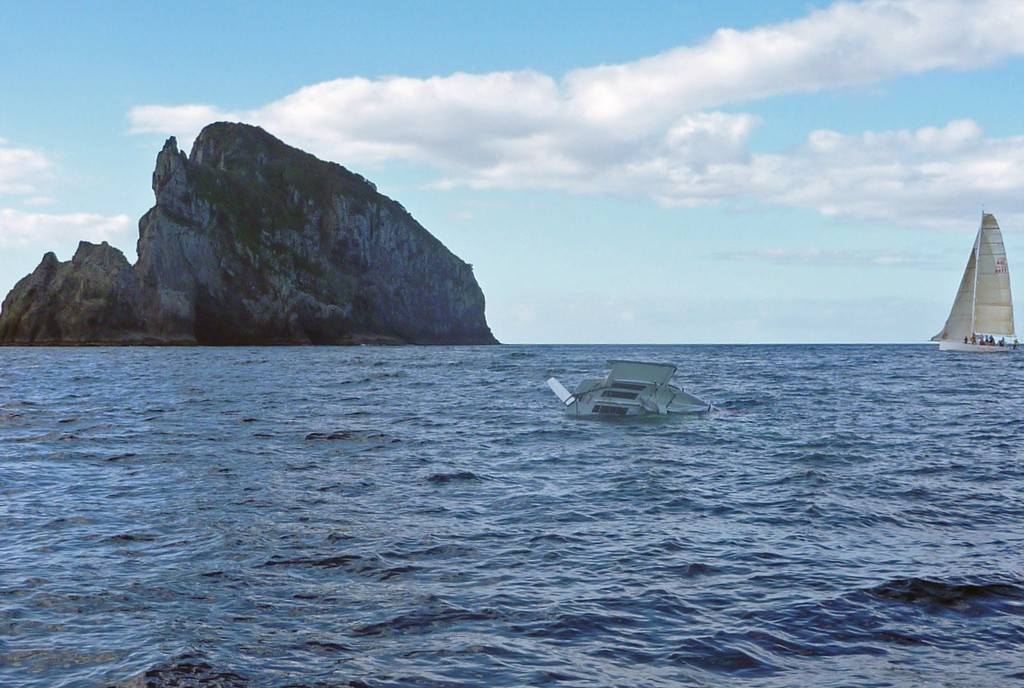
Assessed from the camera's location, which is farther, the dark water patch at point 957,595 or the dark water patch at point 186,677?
the dark water patch at point 957,595

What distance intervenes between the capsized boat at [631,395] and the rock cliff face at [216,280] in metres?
134

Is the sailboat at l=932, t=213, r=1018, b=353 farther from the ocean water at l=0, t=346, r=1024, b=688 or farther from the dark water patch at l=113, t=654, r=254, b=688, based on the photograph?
the dark water patch at l=113, t=654, r=254, b=688

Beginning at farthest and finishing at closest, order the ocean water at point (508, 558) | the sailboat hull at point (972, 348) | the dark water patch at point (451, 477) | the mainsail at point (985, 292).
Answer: the sailboat hull at point (972, 348) < the mainsail at point (985, 292) < the dark water patch at point (451, 477) < the ocean water at point (508, 558)

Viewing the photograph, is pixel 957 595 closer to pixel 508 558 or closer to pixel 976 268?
pixel 508 558

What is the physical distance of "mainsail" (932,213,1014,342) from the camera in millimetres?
87831

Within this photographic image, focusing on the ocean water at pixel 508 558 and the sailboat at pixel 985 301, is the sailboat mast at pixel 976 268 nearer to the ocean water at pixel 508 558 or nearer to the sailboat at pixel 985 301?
the sailboat at pixel 985 301

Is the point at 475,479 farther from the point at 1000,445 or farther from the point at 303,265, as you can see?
the point at 303,265

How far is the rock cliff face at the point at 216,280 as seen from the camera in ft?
496

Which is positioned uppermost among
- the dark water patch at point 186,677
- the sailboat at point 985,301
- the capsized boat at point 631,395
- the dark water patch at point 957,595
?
the sailboat at point 985,301

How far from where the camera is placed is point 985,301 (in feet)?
297

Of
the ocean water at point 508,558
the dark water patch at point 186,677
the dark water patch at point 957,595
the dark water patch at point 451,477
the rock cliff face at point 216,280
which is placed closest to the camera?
the dark water patch at point 186,677

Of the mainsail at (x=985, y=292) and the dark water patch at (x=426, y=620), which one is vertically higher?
the mainsail at (x=985, y=292)

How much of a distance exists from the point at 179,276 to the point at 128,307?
35.8 feet

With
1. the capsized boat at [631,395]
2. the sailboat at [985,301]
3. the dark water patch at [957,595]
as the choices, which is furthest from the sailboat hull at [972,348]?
the dark water patch at [957,595]
